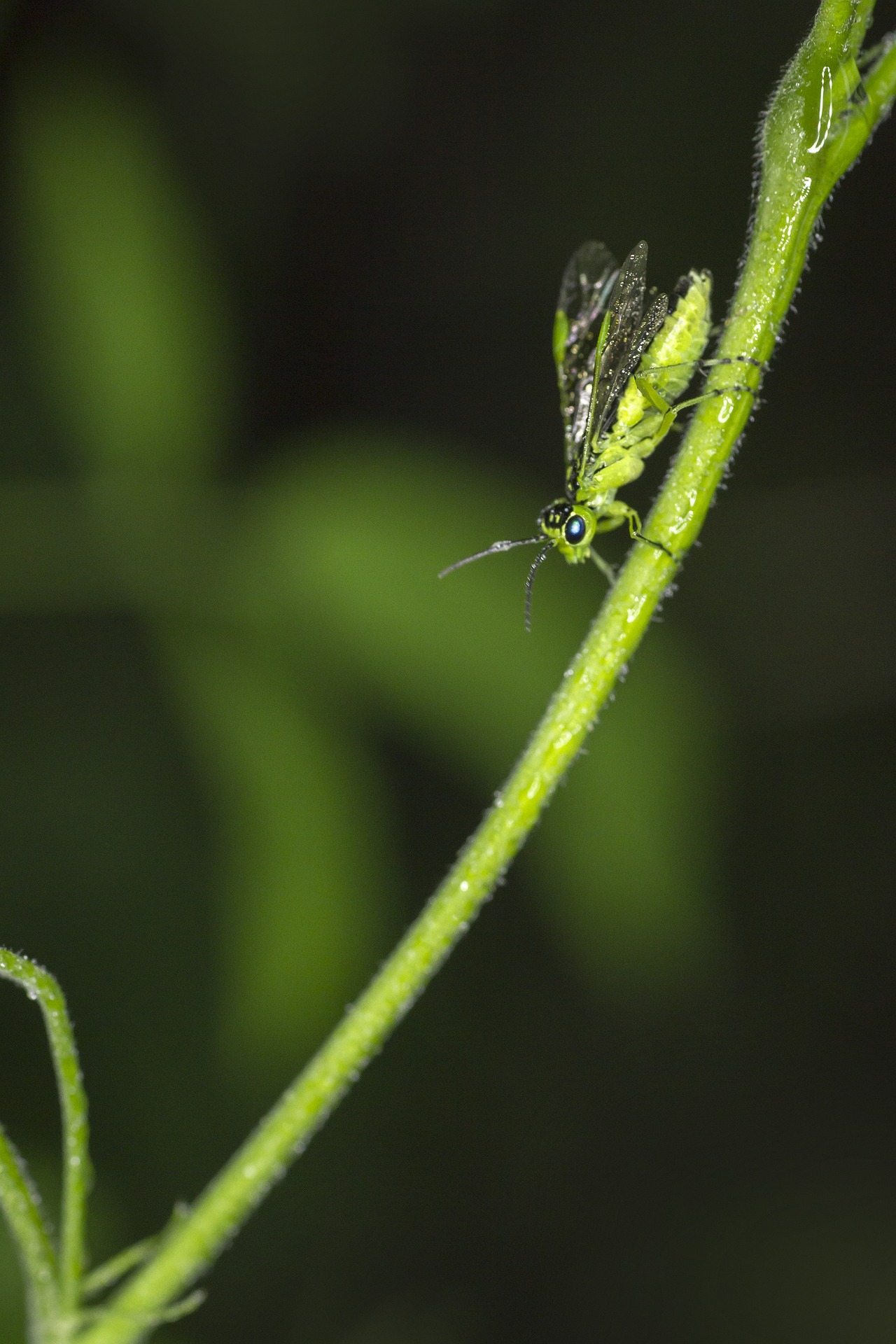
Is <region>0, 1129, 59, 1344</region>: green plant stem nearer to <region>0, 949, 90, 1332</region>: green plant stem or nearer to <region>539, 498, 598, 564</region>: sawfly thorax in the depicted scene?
<region>0, 949, 90, 1332</region>: green plant stem

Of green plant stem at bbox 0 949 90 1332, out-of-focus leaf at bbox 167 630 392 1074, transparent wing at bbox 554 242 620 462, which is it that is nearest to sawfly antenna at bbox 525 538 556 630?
transparent wing at bbox 554 242 620 462

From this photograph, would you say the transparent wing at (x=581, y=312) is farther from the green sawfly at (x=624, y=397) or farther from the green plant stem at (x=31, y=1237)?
the green plant stem at (x=31, y=1237)

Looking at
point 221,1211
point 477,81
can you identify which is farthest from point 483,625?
point 477,81

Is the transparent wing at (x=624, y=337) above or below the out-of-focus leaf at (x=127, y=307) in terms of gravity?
below

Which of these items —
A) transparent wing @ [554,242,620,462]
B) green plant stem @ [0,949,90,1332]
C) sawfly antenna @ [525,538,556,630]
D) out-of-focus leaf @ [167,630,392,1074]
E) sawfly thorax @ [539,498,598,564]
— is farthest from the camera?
out-of-focus leaf @ [167,630,392,1074]

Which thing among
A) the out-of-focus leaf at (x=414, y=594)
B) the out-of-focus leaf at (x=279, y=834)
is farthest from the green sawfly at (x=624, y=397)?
the out-of-focus leaf at (x=279, y=834)

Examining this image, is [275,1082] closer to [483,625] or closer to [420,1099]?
[420,1099]

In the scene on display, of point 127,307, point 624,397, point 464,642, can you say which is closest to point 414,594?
point 464,642
